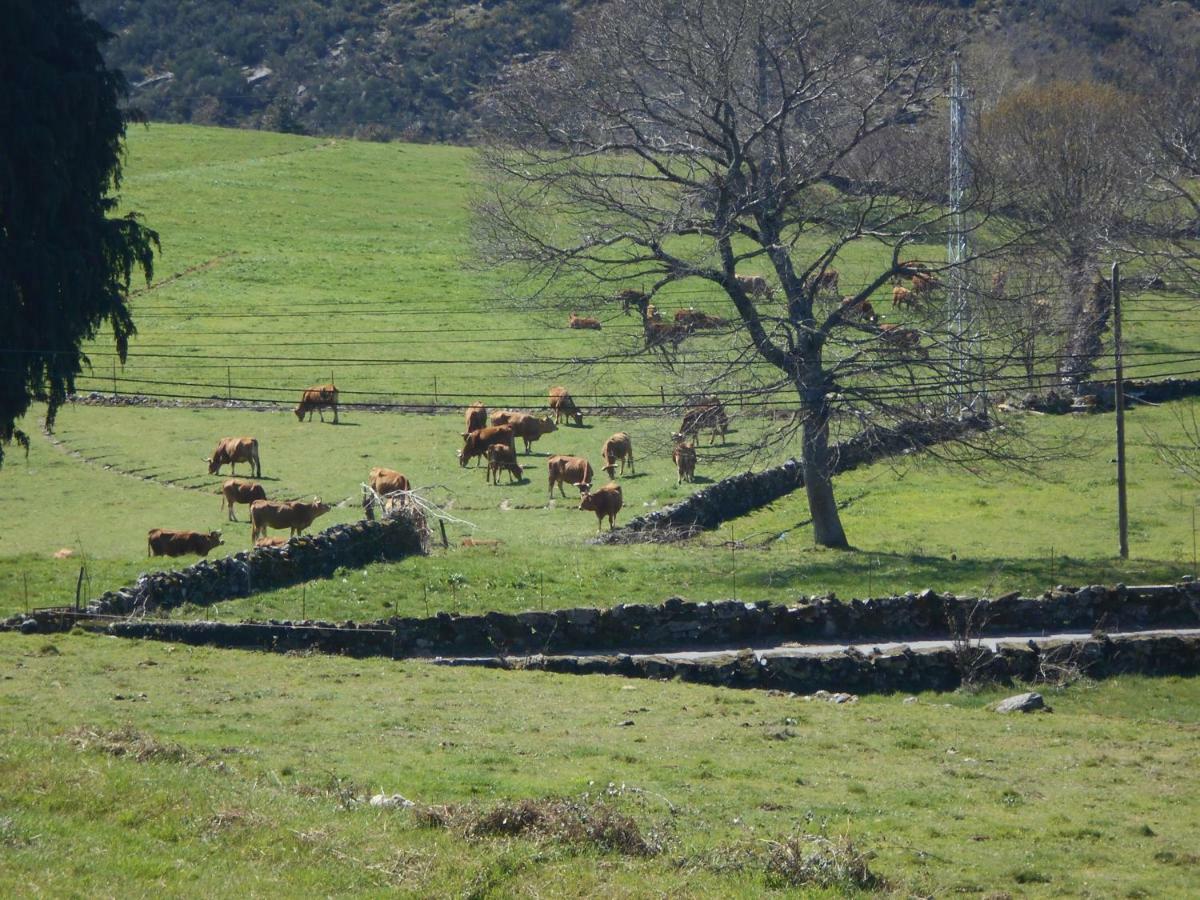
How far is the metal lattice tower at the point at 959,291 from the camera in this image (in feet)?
88.1

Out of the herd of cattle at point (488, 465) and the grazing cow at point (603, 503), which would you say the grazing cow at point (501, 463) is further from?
the grazing cow at point (603, 503)

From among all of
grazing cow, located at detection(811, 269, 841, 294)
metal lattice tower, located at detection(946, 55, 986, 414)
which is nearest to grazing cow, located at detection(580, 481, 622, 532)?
grazing cow, located at detection(811, 269, 841, 294)

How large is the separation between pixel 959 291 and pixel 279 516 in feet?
46.2

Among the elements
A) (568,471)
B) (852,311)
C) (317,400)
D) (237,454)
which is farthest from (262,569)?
(317,400)

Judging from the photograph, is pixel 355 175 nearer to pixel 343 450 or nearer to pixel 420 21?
pixel 343 450

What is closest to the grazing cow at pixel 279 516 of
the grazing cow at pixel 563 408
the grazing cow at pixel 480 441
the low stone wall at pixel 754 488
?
the low stone wall at pixel 754 488

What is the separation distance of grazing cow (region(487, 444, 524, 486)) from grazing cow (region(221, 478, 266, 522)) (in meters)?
5.75

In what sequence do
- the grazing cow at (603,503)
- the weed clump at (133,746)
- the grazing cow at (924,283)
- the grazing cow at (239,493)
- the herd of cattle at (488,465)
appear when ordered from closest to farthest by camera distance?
the weed clump at (133,746) → the grazing cow at (924,283) → the herd of cattle at (488,465) → the grazing cow at (603,503) → the grazing cow at (239,493)

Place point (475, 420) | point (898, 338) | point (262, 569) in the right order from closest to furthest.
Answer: point (262, 569), point (898, 338), point (475, 420)

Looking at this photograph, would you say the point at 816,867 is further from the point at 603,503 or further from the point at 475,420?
the point at 475,420

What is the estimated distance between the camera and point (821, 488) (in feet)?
95.7

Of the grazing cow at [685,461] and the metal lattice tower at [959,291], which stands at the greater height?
the metal lattice tower at [959,291]

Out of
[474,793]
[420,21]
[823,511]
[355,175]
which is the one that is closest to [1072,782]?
[474,793]

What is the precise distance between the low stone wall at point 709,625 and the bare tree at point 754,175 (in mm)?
5030
